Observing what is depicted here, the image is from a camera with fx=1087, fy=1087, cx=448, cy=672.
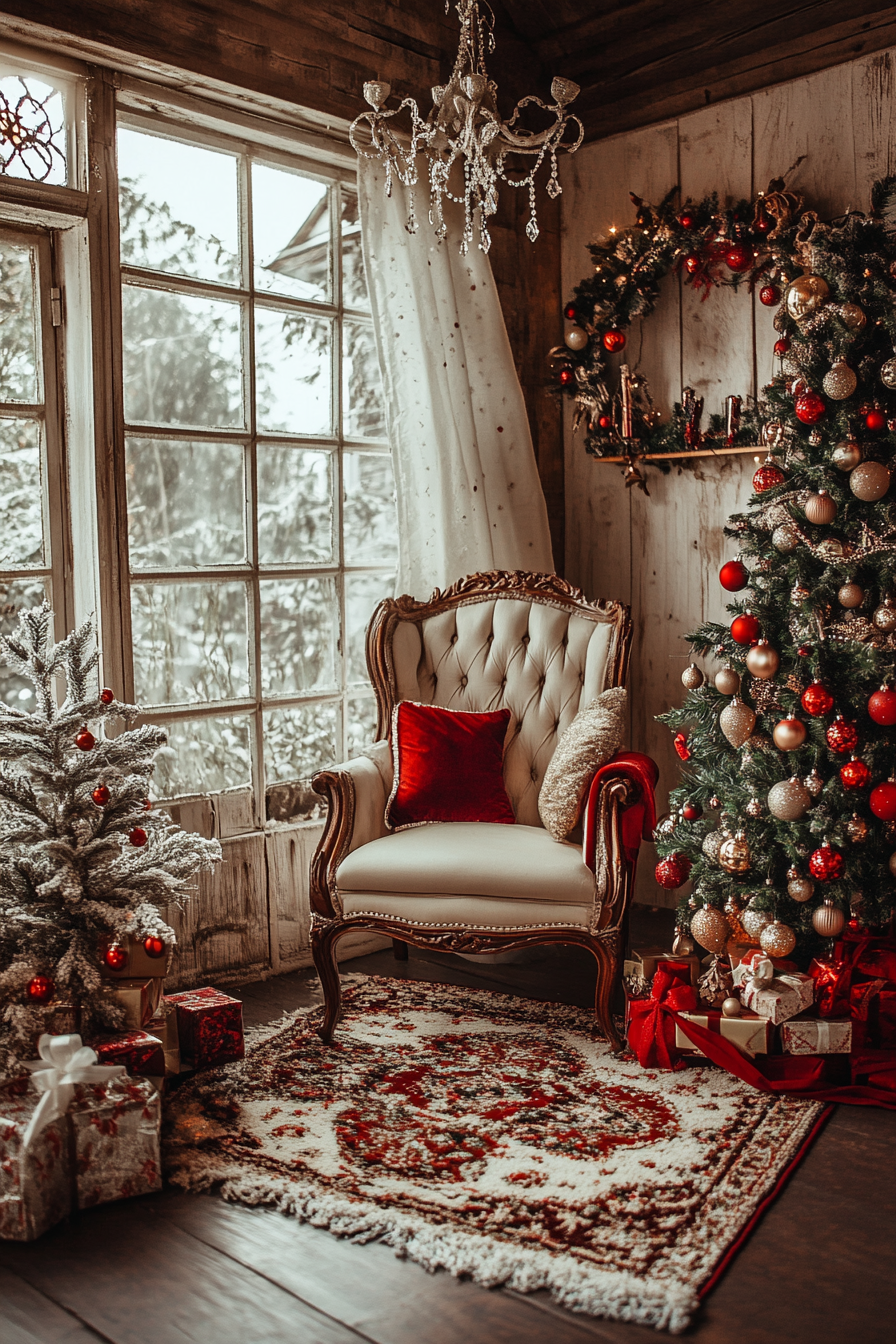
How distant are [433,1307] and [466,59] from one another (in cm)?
336

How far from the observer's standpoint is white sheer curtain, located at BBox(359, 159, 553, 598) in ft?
10.6

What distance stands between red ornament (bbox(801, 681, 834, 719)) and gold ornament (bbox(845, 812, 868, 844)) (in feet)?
0.79

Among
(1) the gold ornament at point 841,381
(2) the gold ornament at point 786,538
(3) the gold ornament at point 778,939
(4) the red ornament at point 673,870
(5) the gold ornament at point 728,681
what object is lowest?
(3) the gold ornament at point 778,939

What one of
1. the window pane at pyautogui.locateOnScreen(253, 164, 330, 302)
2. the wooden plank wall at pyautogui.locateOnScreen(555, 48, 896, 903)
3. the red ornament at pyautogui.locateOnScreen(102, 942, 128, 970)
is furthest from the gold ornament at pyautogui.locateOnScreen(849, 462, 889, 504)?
the red ornament at pyautogui.locateOnScreen(102, 942, 128, 970)

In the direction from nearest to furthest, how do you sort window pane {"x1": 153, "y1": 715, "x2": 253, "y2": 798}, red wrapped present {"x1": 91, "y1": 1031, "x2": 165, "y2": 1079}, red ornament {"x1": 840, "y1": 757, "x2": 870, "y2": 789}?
red wrapped present {"x1": 91, "y1": 1031, "x2": 165, "y2": 1079} < red ornament {"x1": 840, "y1": 757, "x2": 870, "y2": 789} < window pane {"x1": 153, "y1": 715, "x2": 253, "y2": 798}

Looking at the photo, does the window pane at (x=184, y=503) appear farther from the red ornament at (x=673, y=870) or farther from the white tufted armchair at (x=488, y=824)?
the red ornament at (x=673, y=870)

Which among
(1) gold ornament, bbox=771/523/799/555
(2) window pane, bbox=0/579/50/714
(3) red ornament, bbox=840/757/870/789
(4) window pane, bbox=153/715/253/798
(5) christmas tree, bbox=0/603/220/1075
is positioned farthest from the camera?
(4) window pane, bbox=153/715/253/798

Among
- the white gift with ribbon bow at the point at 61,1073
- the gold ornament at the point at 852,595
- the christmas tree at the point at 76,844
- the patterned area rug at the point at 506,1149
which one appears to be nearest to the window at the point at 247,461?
the christmas tree at the point at 76,844

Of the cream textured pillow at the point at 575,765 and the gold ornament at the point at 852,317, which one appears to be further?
the cream textured pillow at the point at 575,765

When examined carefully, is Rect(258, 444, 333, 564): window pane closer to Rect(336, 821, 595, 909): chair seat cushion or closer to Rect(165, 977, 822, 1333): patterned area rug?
Rect(336, 821, 595, 909): chair seat cushion

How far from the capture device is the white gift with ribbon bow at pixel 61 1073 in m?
1.81

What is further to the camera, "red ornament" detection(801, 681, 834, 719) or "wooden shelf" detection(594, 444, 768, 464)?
"wooden shelf" detection(594, 444, 768, 464)

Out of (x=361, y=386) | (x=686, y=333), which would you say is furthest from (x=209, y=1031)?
(x=686, y=333)

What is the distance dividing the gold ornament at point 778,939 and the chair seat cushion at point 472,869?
0.39 metres
